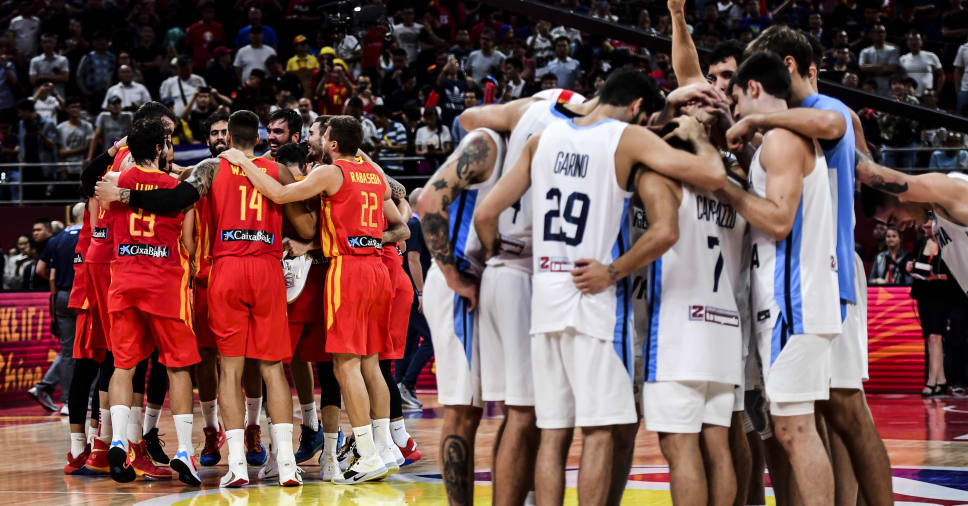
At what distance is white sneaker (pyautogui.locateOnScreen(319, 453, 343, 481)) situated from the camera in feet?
25.4

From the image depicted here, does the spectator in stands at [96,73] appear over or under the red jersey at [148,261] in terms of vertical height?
over

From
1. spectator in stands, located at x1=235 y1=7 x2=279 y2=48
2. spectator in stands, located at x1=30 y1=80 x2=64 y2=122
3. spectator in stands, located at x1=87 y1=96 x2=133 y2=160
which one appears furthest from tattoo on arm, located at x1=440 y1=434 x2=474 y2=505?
spectator in stands, located at x1=235 y1=7 x2=279 y2=48

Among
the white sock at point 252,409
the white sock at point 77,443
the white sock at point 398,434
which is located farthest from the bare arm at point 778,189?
the white sock at point 77,443

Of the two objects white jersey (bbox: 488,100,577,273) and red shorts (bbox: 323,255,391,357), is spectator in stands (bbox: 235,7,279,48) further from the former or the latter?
white jersey (bbox: 488,100,577,273)

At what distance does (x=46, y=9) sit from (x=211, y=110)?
21.8ft

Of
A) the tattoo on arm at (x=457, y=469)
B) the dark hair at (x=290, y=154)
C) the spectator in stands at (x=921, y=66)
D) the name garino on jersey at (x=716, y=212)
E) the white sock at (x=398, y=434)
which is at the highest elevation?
the spectator in stands at (x=921, y=66)

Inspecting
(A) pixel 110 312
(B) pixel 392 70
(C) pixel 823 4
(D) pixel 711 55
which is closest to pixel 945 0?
(C) pixel 823 4

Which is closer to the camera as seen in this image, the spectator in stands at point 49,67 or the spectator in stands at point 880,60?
the spectator in stands at point 880,60

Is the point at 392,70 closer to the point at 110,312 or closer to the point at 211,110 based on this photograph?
the point at 211,110

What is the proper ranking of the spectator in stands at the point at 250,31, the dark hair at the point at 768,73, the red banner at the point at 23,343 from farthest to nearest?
the spectator in stands at the point at 250,31 → the red banner at the point at 23,343 → the dark hair at the point at 768,73

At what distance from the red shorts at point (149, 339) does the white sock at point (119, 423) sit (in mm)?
290

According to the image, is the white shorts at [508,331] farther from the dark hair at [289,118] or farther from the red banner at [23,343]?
the red banner at [23,343]

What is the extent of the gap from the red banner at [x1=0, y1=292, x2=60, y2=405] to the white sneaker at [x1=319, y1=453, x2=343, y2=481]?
7548 mm

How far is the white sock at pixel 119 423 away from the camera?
7.70 meters
